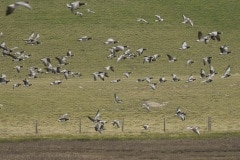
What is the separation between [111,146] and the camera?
155 feet

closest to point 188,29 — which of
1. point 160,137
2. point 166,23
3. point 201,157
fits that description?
point 166,23

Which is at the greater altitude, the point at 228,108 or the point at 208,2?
the point at 208,2

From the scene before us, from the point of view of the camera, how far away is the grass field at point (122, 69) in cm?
6216

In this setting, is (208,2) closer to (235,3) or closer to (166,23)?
(235,3)

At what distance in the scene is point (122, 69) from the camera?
96000 millimetres

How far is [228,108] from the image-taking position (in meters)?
66.8

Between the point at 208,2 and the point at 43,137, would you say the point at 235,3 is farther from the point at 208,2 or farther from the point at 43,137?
the point at 43,137

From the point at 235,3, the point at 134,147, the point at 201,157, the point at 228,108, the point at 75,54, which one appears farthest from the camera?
the point at 235,3

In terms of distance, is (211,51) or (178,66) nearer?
(178,66)

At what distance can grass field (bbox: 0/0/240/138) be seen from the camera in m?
62.2

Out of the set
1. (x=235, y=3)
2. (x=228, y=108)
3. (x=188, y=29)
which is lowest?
(x=228, y=108)

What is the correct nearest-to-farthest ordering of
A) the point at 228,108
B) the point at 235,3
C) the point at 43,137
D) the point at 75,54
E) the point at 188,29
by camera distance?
the point at 43,137 → the point at 228,108 → the point at 75,54 → the point at 188,29 → the point at 235,3

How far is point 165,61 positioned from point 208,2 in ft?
112

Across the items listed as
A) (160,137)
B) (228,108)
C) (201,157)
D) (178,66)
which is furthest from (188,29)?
(201,157)
